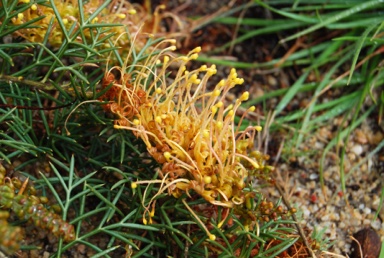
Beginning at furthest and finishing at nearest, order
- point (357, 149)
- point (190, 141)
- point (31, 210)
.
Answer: point (357, 149), point (190, 141), point (31, 210)

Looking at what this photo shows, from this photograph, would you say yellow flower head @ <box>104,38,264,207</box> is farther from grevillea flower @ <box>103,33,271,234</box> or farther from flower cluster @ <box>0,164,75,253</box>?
flower cluster @ <box>0,164,75,253</box>

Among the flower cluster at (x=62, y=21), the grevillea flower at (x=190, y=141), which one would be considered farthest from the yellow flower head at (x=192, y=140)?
the flower cluster at (x=62, y=21)

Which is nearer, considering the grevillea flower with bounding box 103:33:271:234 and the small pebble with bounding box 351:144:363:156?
the grevillea flower with bounding box 103:33:271:234

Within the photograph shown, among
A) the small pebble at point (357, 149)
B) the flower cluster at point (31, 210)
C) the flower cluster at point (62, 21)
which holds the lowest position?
the small pebble at point (357, 149)

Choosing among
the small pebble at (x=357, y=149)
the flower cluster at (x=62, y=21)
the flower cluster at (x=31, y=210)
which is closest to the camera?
the flower cluster at (x=31, y=210)

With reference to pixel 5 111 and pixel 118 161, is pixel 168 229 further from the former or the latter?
pixel 5 111

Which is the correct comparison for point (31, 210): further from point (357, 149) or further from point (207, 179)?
point (357, 149)

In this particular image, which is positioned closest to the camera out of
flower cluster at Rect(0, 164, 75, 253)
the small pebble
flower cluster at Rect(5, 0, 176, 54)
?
flower cluster at Rect(0, 164, 75, 253)

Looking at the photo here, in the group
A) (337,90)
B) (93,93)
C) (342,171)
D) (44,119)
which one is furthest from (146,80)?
(337,90)

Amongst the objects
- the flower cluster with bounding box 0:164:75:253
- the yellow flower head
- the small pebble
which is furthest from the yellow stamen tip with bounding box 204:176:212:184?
the small pebble

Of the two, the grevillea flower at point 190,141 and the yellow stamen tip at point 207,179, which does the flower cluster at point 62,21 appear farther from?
the yellow stamen tip at point 207,179

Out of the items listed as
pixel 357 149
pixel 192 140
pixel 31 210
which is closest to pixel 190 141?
pixel 192 140
